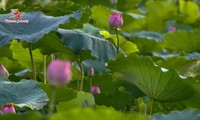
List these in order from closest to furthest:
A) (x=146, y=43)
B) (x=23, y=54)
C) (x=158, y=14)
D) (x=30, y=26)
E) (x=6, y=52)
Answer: (x=30, y=26) → (x=23, y=54) → (x=6, y=52) → (x=146, y=43) → (x=158, y=14)

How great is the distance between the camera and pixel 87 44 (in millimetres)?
1721

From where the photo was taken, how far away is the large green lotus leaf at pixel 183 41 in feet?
9.16

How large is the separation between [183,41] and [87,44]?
4.26 ft

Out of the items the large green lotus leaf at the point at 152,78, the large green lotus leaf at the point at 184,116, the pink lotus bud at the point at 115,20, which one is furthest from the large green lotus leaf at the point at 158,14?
the large green lotus leaf at the point at 184,116

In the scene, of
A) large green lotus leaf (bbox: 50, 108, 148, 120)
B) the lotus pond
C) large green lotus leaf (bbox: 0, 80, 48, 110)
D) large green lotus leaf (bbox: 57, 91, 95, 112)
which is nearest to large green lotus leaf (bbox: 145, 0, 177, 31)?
the lotus pond

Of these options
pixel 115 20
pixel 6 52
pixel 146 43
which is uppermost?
pixel 115 20

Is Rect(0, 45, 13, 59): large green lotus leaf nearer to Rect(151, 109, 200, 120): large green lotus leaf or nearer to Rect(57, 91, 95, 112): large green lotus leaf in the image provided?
Rect(57, 91, 95, 112): large green lotus leaf

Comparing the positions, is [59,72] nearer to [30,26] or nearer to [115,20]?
[30,26]

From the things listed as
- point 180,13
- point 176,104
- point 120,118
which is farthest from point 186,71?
point 180,13

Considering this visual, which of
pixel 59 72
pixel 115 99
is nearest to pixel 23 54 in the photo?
pixel 115 99

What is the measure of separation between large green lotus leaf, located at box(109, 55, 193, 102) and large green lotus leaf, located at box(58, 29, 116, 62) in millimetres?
57

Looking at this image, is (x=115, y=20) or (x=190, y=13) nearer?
(x=115, y=20)

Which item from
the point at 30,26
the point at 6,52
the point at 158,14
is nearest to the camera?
the point at 30,26

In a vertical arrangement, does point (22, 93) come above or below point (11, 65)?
above
